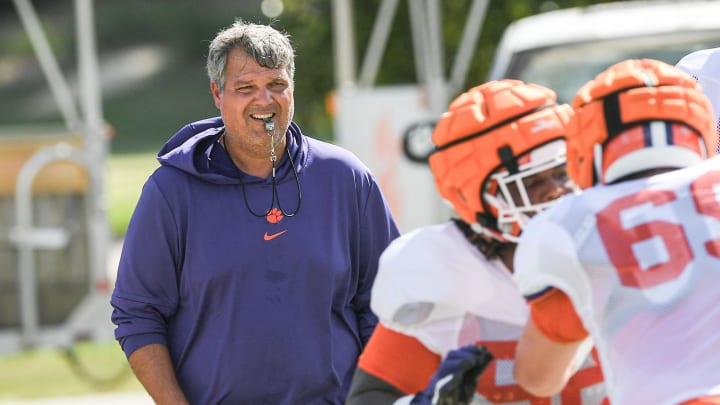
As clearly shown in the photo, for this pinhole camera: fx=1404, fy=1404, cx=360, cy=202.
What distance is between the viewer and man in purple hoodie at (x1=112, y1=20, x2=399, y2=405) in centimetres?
346

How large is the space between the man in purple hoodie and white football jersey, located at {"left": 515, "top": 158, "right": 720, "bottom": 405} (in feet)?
4.24

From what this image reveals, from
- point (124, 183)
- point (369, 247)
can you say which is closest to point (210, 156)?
point (369, 247)

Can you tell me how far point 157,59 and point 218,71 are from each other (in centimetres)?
3521

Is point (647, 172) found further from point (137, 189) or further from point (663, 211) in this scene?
point (137, 189)

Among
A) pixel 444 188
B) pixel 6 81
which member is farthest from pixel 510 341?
pixel 6 81

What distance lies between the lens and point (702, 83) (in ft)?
11.8

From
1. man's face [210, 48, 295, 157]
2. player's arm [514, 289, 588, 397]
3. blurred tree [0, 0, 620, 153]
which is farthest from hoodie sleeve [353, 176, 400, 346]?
blurred tree [0, 0, 620, 153]

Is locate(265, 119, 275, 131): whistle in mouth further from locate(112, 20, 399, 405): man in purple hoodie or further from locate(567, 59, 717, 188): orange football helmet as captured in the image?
locate(567, 59, 717, 188): orange football helmet

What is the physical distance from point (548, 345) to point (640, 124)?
411 millimetres

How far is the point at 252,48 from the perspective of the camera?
353 cm

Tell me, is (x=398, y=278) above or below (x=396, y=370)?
above

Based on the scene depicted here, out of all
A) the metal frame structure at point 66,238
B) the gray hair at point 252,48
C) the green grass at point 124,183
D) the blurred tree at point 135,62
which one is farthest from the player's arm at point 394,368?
the blurred tree at point 135,62

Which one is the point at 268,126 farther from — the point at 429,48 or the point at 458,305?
the point at 429,48

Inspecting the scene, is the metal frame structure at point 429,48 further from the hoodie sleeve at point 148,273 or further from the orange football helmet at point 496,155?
the orange football helmet at point 496,155
